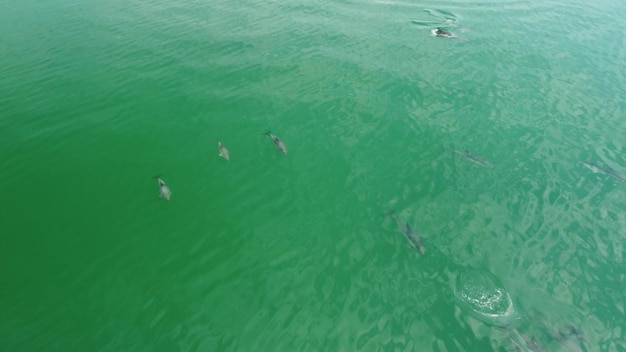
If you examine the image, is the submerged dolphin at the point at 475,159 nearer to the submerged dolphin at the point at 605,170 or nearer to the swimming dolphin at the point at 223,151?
the submerged dolphin at the point at 605,170

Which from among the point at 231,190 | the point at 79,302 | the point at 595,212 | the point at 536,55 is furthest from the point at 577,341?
the point at 536,55

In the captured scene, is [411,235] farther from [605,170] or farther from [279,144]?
[605,170]

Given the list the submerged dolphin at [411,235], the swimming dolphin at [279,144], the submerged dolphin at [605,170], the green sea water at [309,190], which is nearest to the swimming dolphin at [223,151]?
the green sea water at [309,190]

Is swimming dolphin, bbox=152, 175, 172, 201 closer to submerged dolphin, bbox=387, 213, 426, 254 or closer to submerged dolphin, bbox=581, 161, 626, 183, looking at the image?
submerged dolphin, bbox=387, 213, 426, 254

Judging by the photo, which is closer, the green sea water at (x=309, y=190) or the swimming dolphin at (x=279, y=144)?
the green sea water at (x=309, y=190)

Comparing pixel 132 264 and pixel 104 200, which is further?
pixel 104 200

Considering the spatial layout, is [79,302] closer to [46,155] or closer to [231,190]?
[231,190]

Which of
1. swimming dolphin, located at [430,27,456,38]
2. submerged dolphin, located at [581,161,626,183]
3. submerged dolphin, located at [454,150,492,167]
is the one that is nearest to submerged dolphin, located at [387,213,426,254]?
submerged dolphin, located at [454,150,492,167]
